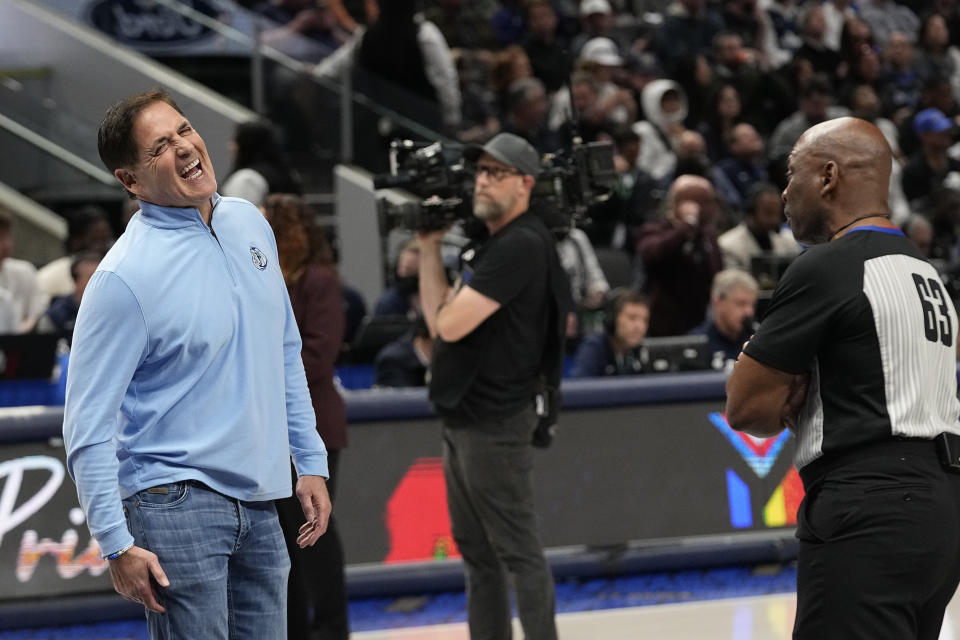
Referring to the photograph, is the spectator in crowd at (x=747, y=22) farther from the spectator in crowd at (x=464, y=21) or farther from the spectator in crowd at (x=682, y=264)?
the spectator in crowd at (x=682, y=264)

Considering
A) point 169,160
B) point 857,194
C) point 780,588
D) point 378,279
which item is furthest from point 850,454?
point 378,279

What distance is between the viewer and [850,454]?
309 centimetres

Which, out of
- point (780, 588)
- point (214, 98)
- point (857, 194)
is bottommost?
point (780, 588)

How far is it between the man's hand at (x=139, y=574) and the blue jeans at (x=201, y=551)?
0.05m

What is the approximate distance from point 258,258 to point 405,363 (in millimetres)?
3813

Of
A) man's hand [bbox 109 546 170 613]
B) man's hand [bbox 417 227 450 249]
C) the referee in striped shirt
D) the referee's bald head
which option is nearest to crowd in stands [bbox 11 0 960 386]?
man's hand [bbox 417 227 450 249]

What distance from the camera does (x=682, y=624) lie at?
592cm

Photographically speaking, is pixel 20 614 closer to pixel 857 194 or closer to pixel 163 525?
pixel 163 525

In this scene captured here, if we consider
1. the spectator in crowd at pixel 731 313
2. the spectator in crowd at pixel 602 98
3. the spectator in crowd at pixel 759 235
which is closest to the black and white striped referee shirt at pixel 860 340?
the spectator in crowd at pixel 731 313

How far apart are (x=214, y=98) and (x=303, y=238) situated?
7957mm

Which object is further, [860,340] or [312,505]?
[312,505]

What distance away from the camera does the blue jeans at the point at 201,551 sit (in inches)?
116

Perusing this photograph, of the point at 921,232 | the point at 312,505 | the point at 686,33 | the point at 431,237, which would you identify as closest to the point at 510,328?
the point at 431,237

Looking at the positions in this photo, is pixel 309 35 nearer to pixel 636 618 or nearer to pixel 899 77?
pixel 899 77
